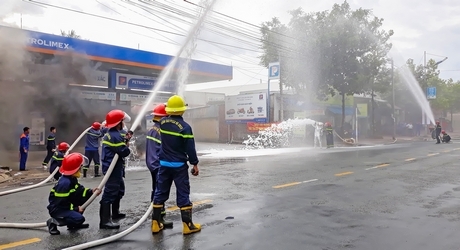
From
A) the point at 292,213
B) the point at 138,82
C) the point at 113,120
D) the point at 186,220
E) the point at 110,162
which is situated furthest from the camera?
the point at 138,82

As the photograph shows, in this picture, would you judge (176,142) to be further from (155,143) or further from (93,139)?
(93,139)

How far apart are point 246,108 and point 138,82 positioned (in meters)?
9.00

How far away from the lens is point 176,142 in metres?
5.04

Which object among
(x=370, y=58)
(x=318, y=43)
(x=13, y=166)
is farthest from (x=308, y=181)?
(x=370, y=58)

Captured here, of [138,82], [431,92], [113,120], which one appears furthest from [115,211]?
[431,92]

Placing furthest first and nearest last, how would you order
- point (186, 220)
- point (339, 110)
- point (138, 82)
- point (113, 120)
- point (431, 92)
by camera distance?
point (431, 92) → point (339, 110) → point (138, 82) → point (113, 120) → point (186, 220)

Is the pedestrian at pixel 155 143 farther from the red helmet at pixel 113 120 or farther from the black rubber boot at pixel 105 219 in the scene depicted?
the black rubber boot at pixel 105 219

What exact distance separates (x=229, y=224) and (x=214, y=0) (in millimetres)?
8484

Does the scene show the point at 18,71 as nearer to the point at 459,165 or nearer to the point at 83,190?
the point at 83,190

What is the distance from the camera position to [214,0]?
12.2 metres

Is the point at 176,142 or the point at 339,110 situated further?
the point at 339,110

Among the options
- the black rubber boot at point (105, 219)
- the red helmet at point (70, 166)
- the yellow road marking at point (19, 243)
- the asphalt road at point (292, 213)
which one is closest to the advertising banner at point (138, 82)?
the asphalt road at point (292, 213)

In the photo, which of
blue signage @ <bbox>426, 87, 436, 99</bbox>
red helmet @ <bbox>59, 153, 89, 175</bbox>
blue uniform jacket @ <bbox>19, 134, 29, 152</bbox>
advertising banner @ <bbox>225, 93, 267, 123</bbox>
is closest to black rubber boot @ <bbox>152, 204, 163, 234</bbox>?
red helmet @ <bbox>59, 153, 89, 175</bbox>

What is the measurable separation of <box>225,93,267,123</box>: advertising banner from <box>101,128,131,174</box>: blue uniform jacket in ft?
75.5
